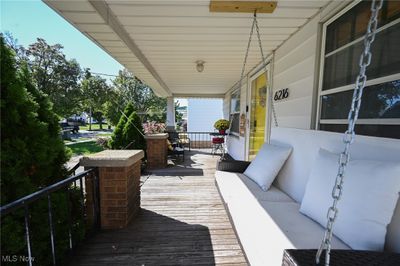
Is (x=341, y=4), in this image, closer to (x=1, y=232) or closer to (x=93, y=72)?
(x=1, y=232)

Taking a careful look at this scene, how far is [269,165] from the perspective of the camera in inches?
89.9

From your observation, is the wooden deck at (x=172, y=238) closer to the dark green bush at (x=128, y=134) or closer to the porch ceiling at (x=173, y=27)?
the dark green bush at (x=128, y=134)

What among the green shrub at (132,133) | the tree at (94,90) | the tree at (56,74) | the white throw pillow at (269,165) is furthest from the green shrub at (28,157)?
the tree at (94,90)

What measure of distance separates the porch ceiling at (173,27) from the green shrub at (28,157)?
2.56 ft

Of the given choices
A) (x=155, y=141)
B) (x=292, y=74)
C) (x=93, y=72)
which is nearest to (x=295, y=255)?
(x=292, y=74)

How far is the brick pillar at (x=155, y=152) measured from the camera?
4.76 meters

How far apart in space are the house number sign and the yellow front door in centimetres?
66

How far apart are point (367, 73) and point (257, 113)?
2.64m

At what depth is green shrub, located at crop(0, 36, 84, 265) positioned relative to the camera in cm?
130

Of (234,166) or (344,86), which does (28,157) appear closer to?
(234,166)

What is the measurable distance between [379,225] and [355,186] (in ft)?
0.66

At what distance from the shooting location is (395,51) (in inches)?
49.8

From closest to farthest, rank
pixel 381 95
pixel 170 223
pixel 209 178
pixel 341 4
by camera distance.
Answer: pixel 381 95 → pixel 341 4 → pixel 170 223 → pixel 209 178

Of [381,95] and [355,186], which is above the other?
[381,95]
